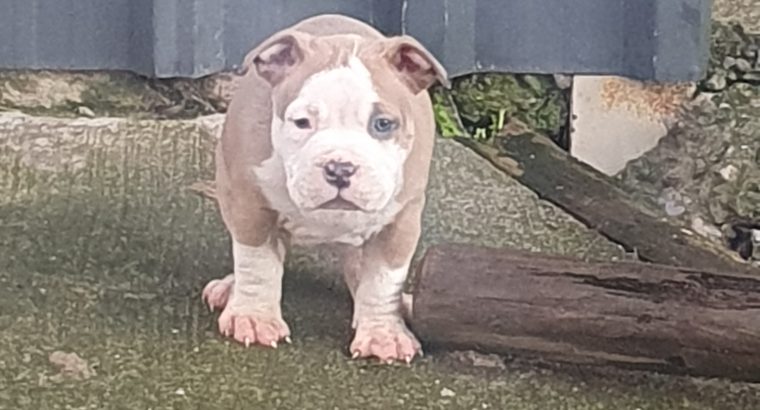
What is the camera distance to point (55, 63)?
67.9 inches

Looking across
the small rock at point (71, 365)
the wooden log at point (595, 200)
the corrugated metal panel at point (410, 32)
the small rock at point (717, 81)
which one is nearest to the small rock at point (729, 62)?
the small rock at point (717, 81)

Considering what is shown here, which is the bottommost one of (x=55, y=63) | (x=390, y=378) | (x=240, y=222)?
(x=390, y=378)

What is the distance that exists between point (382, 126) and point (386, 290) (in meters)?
0.16

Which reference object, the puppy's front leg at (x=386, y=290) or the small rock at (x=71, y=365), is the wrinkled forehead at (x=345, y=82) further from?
the small rock at (x=71, y=365)

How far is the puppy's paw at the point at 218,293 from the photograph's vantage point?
1.24m

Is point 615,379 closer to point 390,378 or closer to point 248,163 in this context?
point 390,378

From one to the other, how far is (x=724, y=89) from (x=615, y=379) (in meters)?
0.76

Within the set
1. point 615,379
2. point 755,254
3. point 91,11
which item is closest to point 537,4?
point 755,254

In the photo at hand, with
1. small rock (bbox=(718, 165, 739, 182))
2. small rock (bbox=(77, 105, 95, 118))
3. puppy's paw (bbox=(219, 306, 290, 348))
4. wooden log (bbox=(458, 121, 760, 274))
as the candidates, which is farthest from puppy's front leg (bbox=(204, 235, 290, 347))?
small rock (bbox=(718, 165, 739, 182))

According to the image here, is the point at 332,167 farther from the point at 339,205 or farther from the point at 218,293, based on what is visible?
the point at 218,293

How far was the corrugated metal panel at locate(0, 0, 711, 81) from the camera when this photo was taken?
1608 millimetres

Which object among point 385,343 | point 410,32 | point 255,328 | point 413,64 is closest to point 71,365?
point 255,328

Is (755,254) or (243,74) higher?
(243,74)

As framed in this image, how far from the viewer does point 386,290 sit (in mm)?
1151
